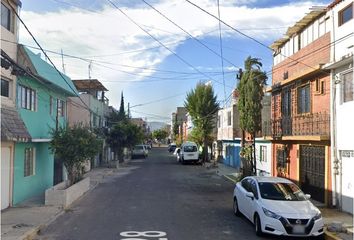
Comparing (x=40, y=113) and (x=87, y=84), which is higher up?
(x=87, y=84)

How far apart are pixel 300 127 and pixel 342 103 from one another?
170 inches

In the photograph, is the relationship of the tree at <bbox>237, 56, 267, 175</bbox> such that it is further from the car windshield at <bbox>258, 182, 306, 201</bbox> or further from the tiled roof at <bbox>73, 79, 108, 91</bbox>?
the tiled roof at <bbox>73, 79, 108, 91</bbox>

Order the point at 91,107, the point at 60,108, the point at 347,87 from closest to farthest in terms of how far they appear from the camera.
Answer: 1. the point at 347,87
2. the point at 60,108
3. the point at 91,107

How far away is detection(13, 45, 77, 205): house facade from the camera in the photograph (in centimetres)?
1808

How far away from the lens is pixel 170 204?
59.5 feet

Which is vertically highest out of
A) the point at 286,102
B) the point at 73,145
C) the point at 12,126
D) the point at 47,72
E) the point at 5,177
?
the point at 47,72

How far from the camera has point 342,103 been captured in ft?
54.4

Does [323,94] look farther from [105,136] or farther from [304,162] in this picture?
[105,136]

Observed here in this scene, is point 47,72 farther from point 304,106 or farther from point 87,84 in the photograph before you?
point 87,84

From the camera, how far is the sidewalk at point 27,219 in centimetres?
1172

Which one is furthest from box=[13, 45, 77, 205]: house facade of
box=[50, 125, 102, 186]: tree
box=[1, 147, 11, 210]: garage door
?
box=[50, 125, 102, 186]: tree

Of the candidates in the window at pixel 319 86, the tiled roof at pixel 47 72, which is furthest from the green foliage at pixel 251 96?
the tiled roof at pixel 47 72

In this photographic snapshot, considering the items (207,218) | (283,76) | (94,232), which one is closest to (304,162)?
(283,76)

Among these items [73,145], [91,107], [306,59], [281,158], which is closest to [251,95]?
[281,158]
